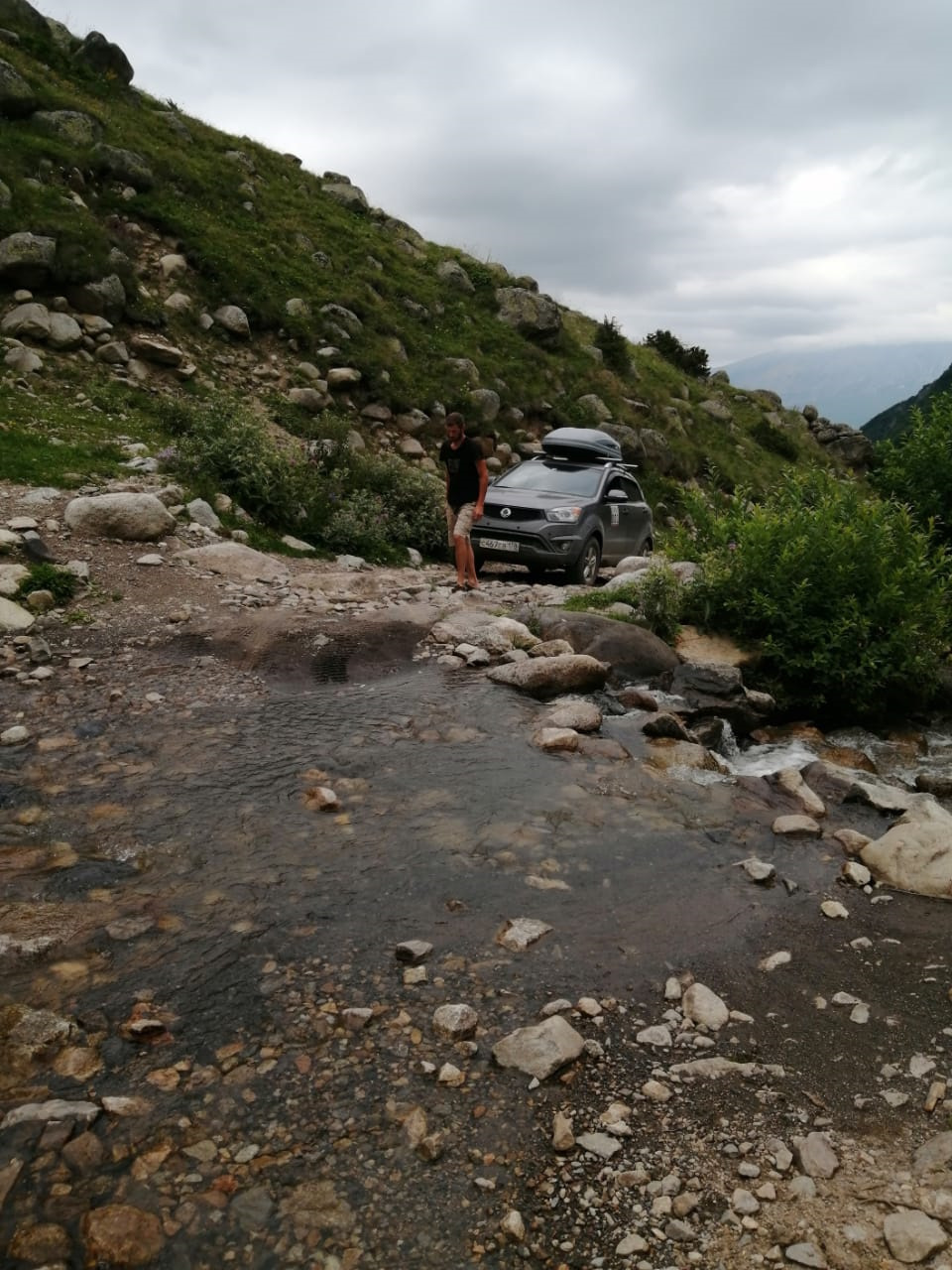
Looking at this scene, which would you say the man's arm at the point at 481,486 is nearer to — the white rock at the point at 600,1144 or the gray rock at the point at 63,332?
the gray rock at the point at 63,332

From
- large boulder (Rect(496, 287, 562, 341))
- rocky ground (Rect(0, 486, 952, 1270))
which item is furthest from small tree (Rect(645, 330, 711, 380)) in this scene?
rocky ground (Rect(0, 486, 952, 1270))

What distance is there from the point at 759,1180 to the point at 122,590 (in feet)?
28.2

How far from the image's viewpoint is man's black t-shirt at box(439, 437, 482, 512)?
1235 cm

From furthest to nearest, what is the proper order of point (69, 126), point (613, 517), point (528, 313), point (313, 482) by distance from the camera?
point (528, 313) < point (69, 126) < point (613, 517) < point (313, 482)

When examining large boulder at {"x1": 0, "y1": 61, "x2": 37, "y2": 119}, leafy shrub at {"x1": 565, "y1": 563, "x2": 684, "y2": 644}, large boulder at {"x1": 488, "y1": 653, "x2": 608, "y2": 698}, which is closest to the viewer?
large boulder at {"x1": 488, "y1": 653, "x2": 608, "y2": 698}

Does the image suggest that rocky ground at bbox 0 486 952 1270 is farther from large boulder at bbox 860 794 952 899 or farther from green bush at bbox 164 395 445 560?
green bush at bbox 164 395 445 560

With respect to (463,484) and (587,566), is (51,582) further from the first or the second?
(587,566)

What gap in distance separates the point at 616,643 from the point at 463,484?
386 cm

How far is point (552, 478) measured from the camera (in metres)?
15.2

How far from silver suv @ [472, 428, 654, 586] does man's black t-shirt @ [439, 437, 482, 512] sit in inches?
→ 59.9

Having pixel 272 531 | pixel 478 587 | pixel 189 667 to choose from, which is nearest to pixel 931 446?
pixel 478 587

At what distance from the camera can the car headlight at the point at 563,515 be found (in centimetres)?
1394

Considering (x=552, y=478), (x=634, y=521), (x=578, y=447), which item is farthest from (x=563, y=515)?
(x=578, y=447)

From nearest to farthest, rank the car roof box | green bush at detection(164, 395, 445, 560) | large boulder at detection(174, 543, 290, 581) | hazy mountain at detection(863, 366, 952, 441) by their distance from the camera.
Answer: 1. large boulder at detection(174, 543, 290, 581)
2. green bush at detection(164, 395, 445, 560)
3. the car roof box
4. hazy mountain at detection(863, 366, 952, 441)
